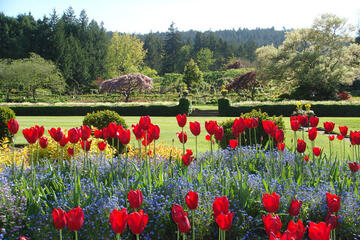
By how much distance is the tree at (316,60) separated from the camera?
27500mm

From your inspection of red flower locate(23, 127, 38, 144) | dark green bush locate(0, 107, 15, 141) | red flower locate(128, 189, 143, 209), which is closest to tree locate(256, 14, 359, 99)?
dark green bush locate(0, 107, 15, 141)

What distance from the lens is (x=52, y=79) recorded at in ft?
133

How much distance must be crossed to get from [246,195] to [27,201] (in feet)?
6.33

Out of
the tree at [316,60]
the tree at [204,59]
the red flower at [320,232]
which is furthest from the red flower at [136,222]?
the tree at [204,59]

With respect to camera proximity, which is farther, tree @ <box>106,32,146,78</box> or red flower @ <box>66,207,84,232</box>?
tree @ <box>106,32,146,78</box>

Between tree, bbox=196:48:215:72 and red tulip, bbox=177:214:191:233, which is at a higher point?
tree, bbox=196:48:215:72

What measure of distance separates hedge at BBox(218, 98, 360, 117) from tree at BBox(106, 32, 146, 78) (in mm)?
34008

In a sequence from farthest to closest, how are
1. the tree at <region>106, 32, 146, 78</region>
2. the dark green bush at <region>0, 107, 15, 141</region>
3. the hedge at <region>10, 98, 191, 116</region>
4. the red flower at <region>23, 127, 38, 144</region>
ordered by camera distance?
the tree at <region>106, 32, 146, 78</region> < the hedge at <region>10, 98, 191, 116</region> < the dark green bush at <region>0, 107, 15, 141</region> < the red flower at <region>23, 127, 38, 144</region>

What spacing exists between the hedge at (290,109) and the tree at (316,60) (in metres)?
7.06

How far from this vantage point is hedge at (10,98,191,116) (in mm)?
22703

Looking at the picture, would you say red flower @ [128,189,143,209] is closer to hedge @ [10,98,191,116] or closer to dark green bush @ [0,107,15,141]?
dark green bush @ [0,107,15,141]

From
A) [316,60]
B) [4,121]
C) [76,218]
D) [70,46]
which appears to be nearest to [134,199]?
[76,218]

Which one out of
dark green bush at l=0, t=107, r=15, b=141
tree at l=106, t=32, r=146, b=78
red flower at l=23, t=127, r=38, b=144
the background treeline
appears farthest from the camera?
tree at l=106, t=32, r=146, b=78

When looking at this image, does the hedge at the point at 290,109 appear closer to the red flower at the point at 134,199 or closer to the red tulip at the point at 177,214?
the red flower at the point at 134,199
